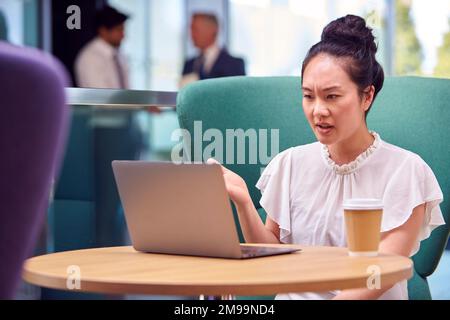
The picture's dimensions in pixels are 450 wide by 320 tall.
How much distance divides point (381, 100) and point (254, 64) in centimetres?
573

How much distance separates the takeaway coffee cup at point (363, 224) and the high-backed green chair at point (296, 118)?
0.75 metres

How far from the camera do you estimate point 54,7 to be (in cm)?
374

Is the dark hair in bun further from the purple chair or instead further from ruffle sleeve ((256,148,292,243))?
the purple chair

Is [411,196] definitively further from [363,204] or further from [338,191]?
[363,204]

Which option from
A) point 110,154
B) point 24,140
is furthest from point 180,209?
point 110,154

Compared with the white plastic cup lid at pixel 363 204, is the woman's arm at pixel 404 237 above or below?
below

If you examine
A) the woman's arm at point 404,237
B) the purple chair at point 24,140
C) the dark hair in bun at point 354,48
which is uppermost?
the dark hair in bun at point 354,48

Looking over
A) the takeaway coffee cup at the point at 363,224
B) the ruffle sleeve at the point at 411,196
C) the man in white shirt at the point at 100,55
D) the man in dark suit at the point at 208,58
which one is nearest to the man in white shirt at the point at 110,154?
the man in white shirt at the point at 100,55

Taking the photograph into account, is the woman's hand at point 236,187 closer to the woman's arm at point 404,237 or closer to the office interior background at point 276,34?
the woman's arm at point 404,237

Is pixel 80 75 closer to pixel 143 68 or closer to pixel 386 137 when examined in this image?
pixel 386 137

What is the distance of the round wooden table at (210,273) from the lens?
4.03 ft

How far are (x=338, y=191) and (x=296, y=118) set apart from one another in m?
0.47

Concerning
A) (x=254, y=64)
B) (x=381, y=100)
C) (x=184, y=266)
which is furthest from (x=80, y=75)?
(x=254, y=64)

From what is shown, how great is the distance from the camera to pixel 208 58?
6.15m
